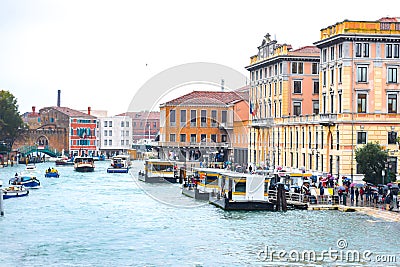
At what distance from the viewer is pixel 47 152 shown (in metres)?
121

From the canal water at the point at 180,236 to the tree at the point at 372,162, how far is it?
6.96m

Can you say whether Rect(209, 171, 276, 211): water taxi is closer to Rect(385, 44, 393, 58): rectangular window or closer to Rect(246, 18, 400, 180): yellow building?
Rect(246, 18, 400, 180): yellow building

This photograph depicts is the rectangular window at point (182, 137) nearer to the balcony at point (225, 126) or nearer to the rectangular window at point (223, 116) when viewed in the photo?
the balcony at point (225, 126)

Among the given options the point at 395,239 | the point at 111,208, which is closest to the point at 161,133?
the point at 111,208

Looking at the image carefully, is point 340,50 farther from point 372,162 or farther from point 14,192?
point 14,192

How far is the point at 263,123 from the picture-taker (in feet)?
226

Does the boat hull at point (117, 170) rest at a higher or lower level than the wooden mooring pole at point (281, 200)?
higher

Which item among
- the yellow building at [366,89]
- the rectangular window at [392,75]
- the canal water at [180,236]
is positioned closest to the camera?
the canal water at [180,236]

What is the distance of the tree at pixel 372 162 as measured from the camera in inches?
1768

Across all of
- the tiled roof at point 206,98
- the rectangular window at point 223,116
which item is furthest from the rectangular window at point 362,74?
the rectangular window at point 223,116

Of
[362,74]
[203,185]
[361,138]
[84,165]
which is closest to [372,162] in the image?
[361,138]

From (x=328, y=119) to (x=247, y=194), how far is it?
12.8m

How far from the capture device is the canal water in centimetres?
2727

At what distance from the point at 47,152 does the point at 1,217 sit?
83435 mm
